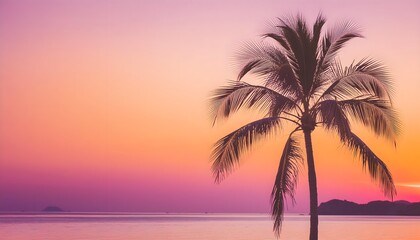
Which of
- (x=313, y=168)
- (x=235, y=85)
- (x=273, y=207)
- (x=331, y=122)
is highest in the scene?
(x=235, y=85)

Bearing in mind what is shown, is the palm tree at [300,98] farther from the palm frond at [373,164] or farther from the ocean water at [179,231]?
the ocean water at [179,231]

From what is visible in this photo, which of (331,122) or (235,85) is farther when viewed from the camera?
(235,85)

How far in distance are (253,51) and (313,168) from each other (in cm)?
325

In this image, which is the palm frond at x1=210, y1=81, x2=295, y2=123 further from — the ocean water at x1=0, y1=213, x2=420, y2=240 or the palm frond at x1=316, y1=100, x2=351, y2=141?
the ocean water at x1=0, y1=213, x2=420, y2=240

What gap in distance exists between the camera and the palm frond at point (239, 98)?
15633mm

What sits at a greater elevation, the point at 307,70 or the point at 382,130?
the point at 307,70

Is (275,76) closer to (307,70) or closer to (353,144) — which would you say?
(307,70)

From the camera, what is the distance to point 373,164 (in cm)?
1451

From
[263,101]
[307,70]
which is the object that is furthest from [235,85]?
[307,70]

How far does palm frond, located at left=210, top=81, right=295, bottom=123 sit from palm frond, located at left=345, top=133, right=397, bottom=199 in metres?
2.25

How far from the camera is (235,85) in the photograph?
15.7m

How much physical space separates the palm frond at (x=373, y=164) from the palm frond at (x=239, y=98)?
7.39 ft

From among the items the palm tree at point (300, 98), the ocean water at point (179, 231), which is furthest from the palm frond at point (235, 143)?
the ocean water at point (179, 231)

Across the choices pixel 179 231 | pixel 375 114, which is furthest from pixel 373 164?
pixel 179 231
